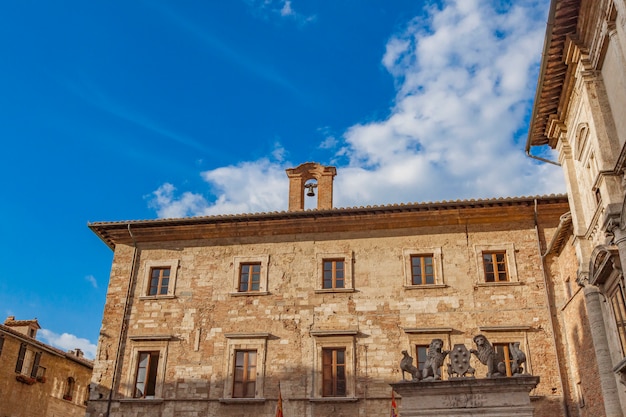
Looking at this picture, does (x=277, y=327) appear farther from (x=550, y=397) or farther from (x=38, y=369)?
(x=38, y=369)

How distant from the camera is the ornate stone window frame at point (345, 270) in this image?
19.6 m

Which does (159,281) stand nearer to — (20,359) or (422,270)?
(422,270)

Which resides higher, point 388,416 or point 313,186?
point 313,186

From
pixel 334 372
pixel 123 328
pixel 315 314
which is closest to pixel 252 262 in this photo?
pixel 315 314

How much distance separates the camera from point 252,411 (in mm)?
18484

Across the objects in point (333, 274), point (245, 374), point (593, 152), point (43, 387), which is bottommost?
point (245, 374)

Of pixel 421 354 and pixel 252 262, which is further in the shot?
pixel 252 262

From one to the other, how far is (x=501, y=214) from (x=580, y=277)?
5.46 m

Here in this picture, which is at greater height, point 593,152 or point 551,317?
point 593,152

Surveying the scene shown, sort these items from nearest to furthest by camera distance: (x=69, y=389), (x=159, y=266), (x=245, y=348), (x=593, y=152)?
(x=593, y=152)
(x=245, y=348)
(x=159, y=266)
(x=69, y=389)


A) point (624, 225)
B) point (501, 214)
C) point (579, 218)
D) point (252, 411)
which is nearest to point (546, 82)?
point (579, 218)

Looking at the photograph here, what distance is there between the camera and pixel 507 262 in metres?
19.2

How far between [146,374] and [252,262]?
16.0ft

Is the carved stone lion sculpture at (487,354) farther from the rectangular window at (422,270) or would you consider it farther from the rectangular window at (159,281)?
the rectangular window at (159,281)
